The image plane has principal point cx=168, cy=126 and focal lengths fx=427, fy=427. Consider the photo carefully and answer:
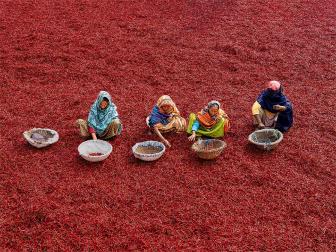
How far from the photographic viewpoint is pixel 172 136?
7.17 meters

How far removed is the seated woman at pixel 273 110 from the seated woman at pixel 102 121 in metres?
2.36

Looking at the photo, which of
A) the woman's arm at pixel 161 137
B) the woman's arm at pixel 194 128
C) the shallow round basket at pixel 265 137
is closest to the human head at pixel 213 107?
the woman's arm at pixel 194 128

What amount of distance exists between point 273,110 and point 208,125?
1.12 m

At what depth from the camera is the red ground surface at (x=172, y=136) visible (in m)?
5.40

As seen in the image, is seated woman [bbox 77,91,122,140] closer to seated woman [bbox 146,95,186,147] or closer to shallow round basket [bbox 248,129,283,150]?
seated woman [bbox 146,95,186,147]

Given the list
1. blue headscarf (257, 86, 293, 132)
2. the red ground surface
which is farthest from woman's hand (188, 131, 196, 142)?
blue headscarf (257, 86, 293, 132)

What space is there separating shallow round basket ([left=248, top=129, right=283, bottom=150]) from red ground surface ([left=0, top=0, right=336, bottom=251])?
0.18m

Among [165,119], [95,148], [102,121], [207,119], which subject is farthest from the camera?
[165,119]

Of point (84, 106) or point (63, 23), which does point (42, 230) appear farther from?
point (63, 23)

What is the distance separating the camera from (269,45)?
1046 cm

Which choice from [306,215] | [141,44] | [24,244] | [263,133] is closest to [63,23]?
[141,44]

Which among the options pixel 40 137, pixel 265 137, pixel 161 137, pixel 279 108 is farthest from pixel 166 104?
pixel 40 137

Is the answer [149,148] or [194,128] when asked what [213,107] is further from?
[149,148]

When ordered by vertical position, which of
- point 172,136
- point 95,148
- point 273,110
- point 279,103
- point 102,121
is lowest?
point 95,148
